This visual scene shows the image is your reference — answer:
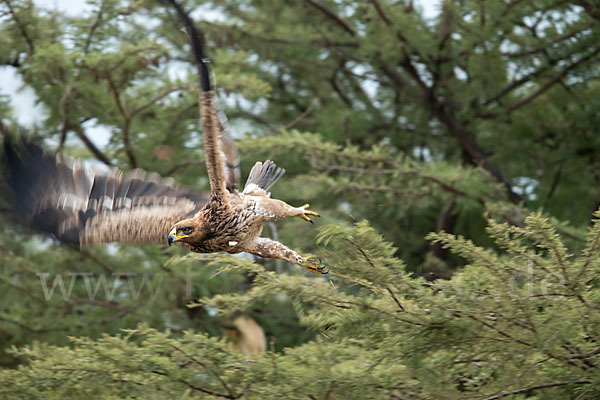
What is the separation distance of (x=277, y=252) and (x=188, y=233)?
1.03 feet

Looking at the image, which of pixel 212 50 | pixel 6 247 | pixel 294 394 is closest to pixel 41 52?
pixel 212 50

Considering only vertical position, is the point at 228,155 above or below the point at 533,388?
above

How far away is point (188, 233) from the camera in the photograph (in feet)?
9.01

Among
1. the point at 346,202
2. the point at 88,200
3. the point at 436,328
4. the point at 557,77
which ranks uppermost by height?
the point at 88,200

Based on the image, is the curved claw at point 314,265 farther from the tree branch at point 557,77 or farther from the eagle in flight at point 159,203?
the tree branch at point 557,77

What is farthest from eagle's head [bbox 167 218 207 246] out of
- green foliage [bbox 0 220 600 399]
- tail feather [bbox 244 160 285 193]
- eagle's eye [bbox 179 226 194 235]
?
green foliage [bbox 0 220 600 399]

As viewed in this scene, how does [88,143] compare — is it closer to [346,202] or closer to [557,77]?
[346,202]

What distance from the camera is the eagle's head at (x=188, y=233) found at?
272cm

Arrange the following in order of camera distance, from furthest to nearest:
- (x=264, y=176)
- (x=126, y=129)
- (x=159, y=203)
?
(x=126, y=129)
(x=159, y=203)
(x=264, y=176)

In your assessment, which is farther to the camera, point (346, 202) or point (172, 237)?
point (346, 202)

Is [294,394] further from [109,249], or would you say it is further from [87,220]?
[109,249]

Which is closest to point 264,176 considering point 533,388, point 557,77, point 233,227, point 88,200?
point 233,227

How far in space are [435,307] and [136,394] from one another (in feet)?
5.33

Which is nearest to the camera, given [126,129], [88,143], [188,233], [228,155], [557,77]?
[228,155]
